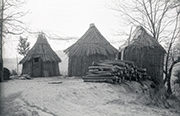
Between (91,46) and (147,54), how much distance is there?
5031mm

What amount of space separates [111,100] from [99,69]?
356cm

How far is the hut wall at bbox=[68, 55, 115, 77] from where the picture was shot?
1716cm

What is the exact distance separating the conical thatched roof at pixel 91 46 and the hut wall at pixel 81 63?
19.5 inches

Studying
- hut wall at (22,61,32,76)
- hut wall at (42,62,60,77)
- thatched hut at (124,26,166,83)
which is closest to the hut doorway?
hut wall at (22,61,32,76)

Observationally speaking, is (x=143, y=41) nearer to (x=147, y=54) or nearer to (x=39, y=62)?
(x=147, y=54)

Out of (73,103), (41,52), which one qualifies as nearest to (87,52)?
(41,52)

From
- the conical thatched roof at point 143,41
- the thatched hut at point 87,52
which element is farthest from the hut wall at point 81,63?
the conical thatched roof at point 143,41

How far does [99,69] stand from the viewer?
11234 mm

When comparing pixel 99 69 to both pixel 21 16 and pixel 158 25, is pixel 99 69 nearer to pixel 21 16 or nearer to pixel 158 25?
pixel 21 16

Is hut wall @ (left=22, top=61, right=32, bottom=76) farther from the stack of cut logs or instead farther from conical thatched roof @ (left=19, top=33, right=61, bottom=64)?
the stack of cut logs

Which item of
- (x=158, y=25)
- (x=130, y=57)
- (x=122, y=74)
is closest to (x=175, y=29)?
→ (x=158, y=25)

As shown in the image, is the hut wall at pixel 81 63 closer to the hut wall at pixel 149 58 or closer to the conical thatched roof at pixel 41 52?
the hut wall at pixel 149 58

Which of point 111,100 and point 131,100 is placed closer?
point 111,100

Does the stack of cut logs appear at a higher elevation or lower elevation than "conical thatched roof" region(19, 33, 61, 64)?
lower
